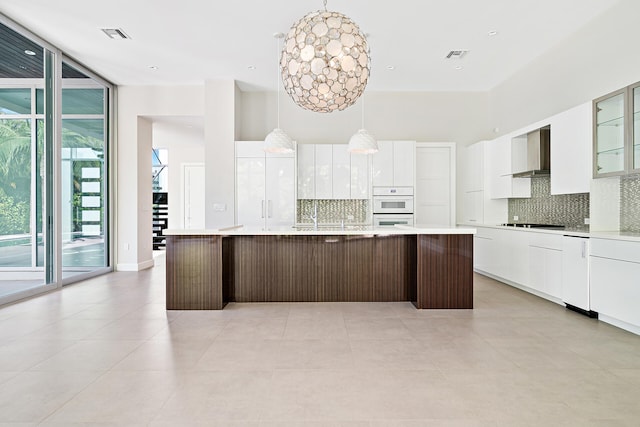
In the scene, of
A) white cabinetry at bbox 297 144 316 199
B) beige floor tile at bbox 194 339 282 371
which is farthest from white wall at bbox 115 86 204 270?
beige floor tile at bbox 194 339 282 371

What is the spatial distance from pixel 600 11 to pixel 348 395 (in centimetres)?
505

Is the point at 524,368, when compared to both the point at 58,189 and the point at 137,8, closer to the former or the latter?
the point at 137,8

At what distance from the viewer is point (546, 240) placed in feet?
14.8

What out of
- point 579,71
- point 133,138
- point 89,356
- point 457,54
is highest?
point 457,54

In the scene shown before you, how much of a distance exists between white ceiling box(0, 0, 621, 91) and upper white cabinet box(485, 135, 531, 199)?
1238 mm

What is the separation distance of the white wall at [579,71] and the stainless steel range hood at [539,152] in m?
0.36

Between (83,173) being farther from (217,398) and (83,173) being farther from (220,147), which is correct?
(217,398)

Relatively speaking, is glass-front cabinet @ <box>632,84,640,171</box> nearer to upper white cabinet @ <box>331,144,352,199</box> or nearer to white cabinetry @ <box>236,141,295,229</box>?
upper white cabinet @ <box>331,144,352,199</box>

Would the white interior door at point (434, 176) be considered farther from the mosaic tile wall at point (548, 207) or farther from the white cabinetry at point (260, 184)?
the white cabinetry at point (260, 184)

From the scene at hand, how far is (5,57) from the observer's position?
4.68 metres

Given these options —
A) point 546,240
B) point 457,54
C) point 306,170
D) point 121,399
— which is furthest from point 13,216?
point 546,240

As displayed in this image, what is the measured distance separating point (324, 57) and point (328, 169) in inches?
184

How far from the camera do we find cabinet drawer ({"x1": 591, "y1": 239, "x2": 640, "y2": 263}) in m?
3.28

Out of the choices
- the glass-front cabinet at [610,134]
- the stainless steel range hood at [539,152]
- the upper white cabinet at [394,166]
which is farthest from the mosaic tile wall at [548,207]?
the upper white cabinet at [394,166]
